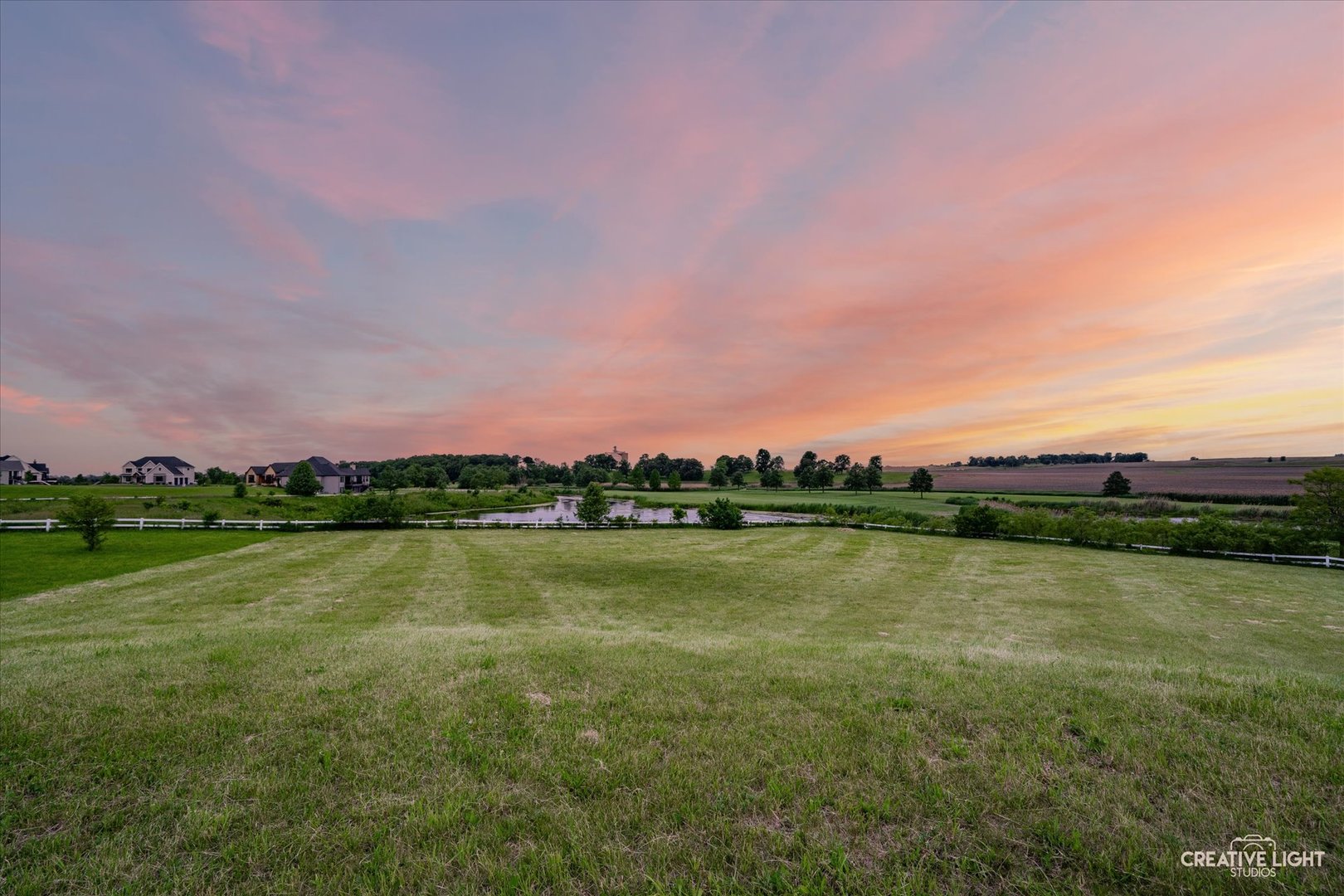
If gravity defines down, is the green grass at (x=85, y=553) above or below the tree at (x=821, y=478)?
below

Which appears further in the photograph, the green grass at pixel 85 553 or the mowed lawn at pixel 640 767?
the green grass at pixel 85 553

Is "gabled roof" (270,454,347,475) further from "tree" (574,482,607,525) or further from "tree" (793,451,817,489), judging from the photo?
"tree" (793,451,817,489)

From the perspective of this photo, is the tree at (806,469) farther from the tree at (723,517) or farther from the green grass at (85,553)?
the green grass at (85,553)

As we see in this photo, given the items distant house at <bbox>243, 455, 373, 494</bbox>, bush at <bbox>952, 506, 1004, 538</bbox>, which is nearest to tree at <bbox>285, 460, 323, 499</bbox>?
distant house at <bbox>243, 455, 373, 494</bbox>

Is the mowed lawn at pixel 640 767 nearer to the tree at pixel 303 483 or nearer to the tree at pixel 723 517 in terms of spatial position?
the tree at pixel 723 517

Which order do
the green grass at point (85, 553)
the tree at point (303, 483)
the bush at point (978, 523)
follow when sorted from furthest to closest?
the tree at point (303, 483)
the bush at point (978, 523)
the green grass at point (85, 553)

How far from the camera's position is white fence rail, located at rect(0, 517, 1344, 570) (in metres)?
31.8

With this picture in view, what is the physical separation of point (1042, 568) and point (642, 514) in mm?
55872

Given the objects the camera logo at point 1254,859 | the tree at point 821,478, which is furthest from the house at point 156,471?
the camera logo at point 1254,859

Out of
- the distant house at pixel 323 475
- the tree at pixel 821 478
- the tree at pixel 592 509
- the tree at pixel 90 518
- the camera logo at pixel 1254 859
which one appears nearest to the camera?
the camera logo at pixel 1254 859

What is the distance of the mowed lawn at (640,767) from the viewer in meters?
3.59

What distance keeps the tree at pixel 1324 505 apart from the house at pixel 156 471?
173 meters

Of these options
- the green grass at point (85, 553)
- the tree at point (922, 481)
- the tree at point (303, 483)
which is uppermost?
the tree at point (303, 483)

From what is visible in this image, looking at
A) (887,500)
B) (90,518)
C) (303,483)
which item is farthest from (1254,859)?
(303,483)
